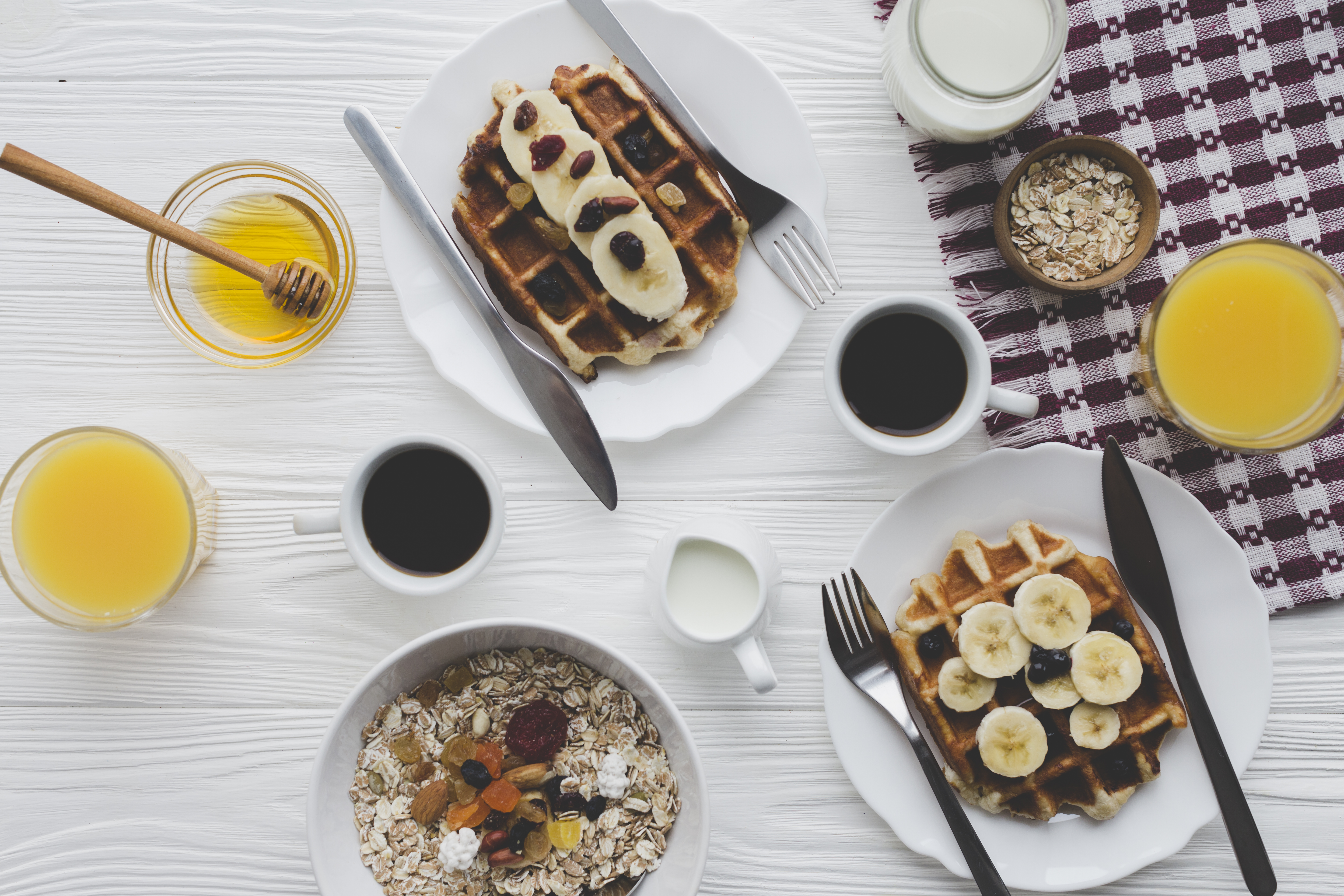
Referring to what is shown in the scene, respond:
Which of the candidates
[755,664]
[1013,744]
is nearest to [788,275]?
[755,664]

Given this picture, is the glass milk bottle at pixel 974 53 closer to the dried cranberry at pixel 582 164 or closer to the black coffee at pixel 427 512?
the dried cranberry at pixel 582 164

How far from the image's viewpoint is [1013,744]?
153cm

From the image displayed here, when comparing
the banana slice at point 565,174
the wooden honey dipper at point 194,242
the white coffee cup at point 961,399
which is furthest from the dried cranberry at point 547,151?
the white coffee cup at point 961,399

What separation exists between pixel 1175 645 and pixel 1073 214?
0.81 m

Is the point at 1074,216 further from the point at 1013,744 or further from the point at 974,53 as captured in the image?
the point at 1013,744

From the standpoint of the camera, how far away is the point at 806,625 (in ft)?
5.52

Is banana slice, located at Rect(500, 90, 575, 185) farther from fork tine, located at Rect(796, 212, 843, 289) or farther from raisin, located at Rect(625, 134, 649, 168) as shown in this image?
fork tine, located at Rect(796, 212, 843, 289)

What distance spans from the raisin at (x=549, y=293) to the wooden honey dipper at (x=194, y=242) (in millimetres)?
405

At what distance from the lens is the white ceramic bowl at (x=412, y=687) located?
1440 millimetres

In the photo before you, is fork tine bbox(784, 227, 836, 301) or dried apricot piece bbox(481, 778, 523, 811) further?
fork tine bbox(784, 227, 836, 301)

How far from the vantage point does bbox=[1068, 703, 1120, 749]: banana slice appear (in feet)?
5.05

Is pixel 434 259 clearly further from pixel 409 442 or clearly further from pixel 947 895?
pixel 947 895

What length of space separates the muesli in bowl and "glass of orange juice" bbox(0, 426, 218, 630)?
51cm

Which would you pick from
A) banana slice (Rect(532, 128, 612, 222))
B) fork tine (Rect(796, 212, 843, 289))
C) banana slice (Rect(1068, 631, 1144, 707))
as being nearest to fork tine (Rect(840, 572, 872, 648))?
banana slice (Rect(1068, 631, 1144, 707))
